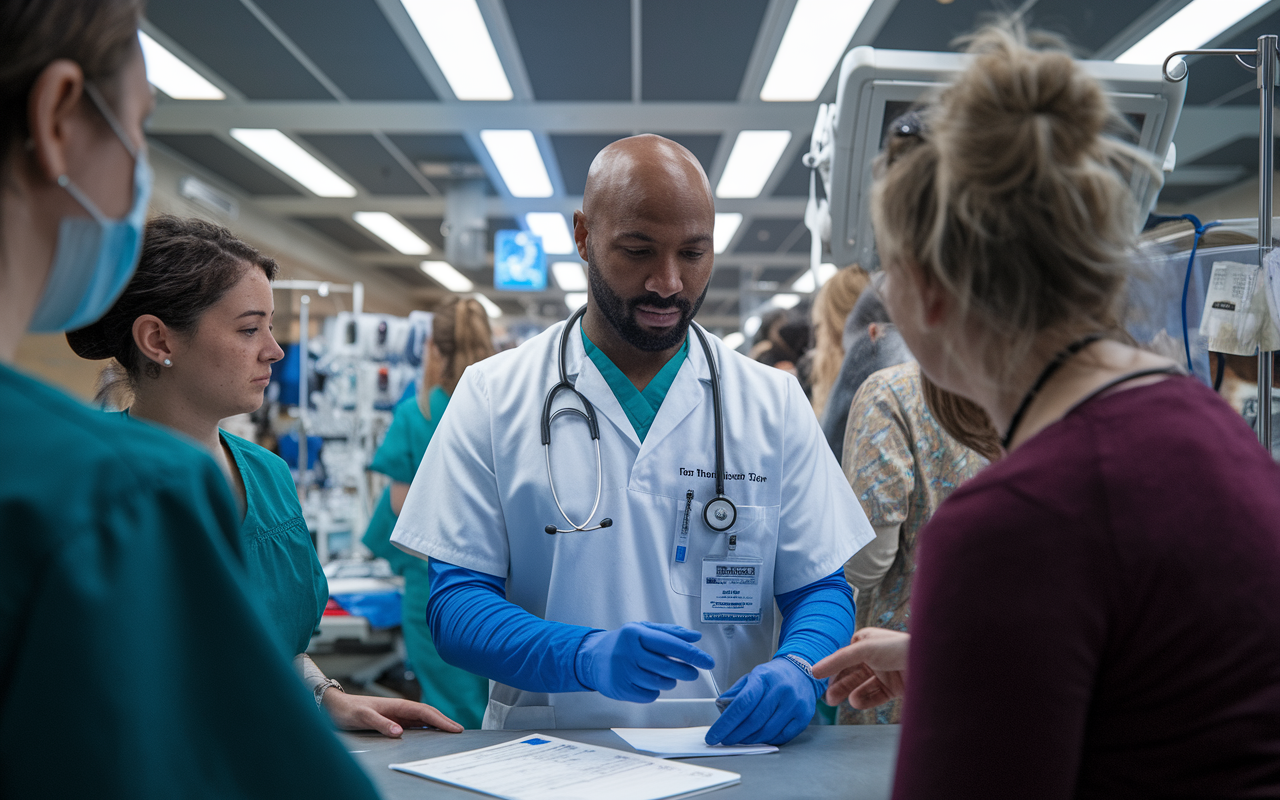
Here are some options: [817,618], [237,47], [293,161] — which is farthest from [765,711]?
[293,161]

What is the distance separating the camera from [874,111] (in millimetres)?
1893

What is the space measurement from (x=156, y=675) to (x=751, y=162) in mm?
6948

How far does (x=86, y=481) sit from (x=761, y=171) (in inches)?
283

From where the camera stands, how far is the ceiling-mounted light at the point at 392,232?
9.22 metres

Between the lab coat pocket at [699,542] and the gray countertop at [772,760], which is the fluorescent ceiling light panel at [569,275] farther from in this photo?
the gray countertop at [772,760]

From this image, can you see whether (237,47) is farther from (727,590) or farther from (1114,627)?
(1114,627)

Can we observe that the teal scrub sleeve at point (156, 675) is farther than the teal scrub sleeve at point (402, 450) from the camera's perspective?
No

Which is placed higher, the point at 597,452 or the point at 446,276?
the point at 446,276

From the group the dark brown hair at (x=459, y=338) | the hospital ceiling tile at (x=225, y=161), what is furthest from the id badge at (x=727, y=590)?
the hospital ceiling tile at (x=225, y=161)

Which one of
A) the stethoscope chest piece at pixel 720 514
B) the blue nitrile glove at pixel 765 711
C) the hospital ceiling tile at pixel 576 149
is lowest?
the blue nitrile glove at pixel 765 711

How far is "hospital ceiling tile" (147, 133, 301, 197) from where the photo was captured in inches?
263

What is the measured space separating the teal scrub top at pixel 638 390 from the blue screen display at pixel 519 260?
755 centimetres

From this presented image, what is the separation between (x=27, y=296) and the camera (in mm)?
605

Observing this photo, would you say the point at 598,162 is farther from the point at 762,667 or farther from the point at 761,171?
the point at 761,171
